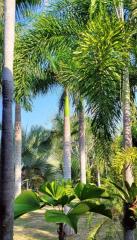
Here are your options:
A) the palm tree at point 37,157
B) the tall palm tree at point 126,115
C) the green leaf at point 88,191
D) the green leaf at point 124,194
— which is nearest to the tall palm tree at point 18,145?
the palm tree at point 37,157

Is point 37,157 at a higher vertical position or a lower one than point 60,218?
higher

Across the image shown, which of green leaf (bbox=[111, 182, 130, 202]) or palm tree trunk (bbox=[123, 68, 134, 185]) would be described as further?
palm tree trunk (bbox=[123, 68, 134, 185])

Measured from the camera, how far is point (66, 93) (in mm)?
20406

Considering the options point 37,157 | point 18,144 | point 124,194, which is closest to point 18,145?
point 18,144

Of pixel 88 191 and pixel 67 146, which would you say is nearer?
pixel 88 191

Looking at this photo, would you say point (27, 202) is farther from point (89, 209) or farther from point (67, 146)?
point (67, 146)

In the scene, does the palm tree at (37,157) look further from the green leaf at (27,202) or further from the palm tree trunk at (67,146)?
the green leaf at (27,202)

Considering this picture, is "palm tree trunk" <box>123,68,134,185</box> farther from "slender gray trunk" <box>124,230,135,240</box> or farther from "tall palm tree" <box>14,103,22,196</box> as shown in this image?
"tall palm tree" <box>14,103,22,196</box>

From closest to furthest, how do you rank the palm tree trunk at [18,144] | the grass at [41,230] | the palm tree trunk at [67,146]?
1. the grass at [41,230]
2. the palm tree trunk at [67,146]
3. the palm tree trunk at [18,144]

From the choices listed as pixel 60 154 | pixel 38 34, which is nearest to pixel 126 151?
pixel 38 34

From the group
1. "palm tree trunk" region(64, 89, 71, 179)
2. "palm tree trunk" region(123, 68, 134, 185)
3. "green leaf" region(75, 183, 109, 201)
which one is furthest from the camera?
"palm tree trunk" region(64, 89, 71, 179)

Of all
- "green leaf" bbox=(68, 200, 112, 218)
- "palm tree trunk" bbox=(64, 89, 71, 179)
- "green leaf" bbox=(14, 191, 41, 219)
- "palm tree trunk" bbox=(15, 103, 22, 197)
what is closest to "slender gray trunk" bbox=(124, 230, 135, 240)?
"green leaf" bbox=(68, 200, 112, 218)

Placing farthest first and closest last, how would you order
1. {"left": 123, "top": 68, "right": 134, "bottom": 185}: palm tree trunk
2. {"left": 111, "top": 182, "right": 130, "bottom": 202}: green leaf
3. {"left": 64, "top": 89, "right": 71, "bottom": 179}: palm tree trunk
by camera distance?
{"left": 64, "top": 89, "right": 71, "bottom": 179}: palm tree trunk
{"left": 123, "top": 68, "right": 134, "bottom": 185}: palm tree trunk
{"left": 111, "top": 182, "right": 130, "bottom": 202}: green leaf

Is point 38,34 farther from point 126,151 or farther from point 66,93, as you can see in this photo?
point 66,93
